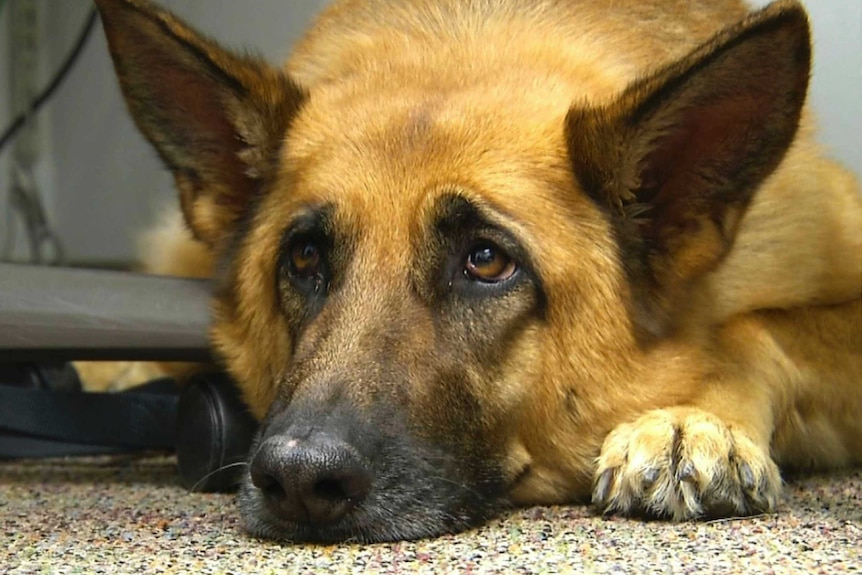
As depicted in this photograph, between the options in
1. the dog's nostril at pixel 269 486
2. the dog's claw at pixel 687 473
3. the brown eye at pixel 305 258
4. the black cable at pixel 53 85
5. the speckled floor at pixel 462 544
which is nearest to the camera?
the speckled floor at pixel 462 544

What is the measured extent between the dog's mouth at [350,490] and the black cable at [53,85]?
3036 millimetres

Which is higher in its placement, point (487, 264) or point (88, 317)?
point (487, 264)

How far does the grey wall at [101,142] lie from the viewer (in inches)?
138

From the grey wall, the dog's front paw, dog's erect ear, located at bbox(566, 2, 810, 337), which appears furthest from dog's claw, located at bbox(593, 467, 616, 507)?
the grey wall

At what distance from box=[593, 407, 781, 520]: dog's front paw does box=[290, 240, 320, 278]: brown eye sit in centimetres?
49

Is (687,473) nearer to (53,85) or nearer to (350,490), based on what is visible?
(350,490)

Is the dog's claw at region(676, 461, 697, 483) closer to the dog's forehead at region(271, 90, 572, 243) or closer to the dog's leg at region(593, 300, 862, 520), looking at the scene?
the dog's leg at region(593, 300, 862, 520)

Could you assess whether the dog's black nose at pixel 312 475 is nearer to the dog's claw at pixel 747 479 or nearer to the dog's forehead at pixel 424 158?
the dog's forehead at pixel 424 158

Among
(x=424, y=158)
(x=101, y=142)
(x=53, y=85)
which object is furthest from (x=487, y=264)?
(x=53, y=85)

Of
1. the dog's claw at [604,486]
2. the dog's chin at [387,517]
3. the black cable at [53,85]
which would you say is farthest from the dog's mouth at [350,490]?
the black cable at [53,85]

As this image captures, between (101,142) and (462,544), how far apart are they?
3.21m

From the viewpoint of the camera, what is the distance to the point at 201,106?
185cm

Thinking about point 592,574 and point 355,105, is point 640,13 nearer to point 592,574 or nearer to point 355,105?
point 355,105

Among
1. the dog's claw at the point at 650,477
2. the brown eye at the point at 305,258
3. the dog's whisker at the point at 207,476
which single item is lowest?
the dog's whisker at the point at 207,476
